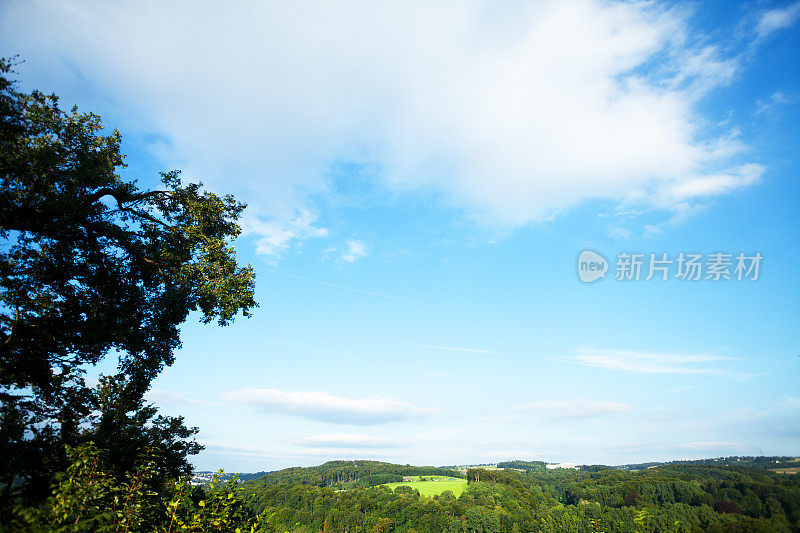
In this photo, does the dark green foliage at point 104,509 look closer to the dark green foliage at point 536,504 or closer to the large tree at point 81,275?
the large tree at point 81,275

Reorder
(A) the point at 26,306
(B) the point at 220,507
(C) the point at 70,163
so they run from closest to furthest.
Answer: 1. (B) the point at 220,507
2. (A) the point at 26,306
3. (C) the point at 70,163

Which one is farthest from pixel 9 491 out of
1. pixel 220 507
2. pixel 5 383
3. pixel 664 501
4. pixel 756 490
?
pixel 664 501

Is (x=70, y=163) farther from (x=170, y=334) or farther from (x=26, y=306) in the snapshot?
(x=170, y=334)

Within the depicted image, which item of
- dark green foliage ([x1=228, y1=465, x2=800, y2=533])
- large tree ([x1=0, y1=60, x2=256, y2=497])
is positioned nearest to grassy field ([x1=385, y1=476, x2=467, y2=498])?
dark green foliage ([x1=228, y1=465, x2=800, y2=533])

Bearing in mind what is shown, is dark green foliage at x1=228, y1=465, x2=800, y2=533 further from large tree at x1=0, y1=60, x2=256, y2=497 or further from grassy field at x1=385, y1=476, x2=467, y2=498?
large tree at x1=0, y1=60, x2=256, y2=497

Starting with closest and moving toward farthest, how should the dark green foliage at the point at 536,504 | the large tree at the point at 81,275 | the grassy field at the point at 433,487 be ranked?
the large tree at the point at 81,275 < the dark green foliage at the point at 536,504 < the grassy field at the point at 433,487

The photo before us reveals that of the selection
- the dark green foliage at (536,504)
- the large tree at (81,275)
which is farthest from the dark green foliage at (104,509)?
the dark green foliage at (536,504)

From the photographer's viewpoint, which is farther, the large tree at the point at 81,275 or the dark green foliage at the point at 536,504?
the dark green foliage at the point at 536,504

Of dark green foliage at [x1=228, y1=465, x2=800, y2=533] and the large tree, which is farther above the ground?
the large tree

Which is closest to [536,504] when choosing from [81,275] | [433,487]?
[433,487]

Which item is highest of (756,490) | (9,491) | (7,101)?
(7,101)

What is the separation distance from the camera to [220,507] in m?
7.91

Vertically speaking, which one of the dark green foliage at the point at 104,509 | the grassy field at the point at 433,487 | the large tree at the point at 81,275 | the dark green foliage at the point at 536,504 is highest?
the large tree at the point at 81,275

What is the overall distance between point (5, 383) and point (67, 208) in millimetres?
5394
